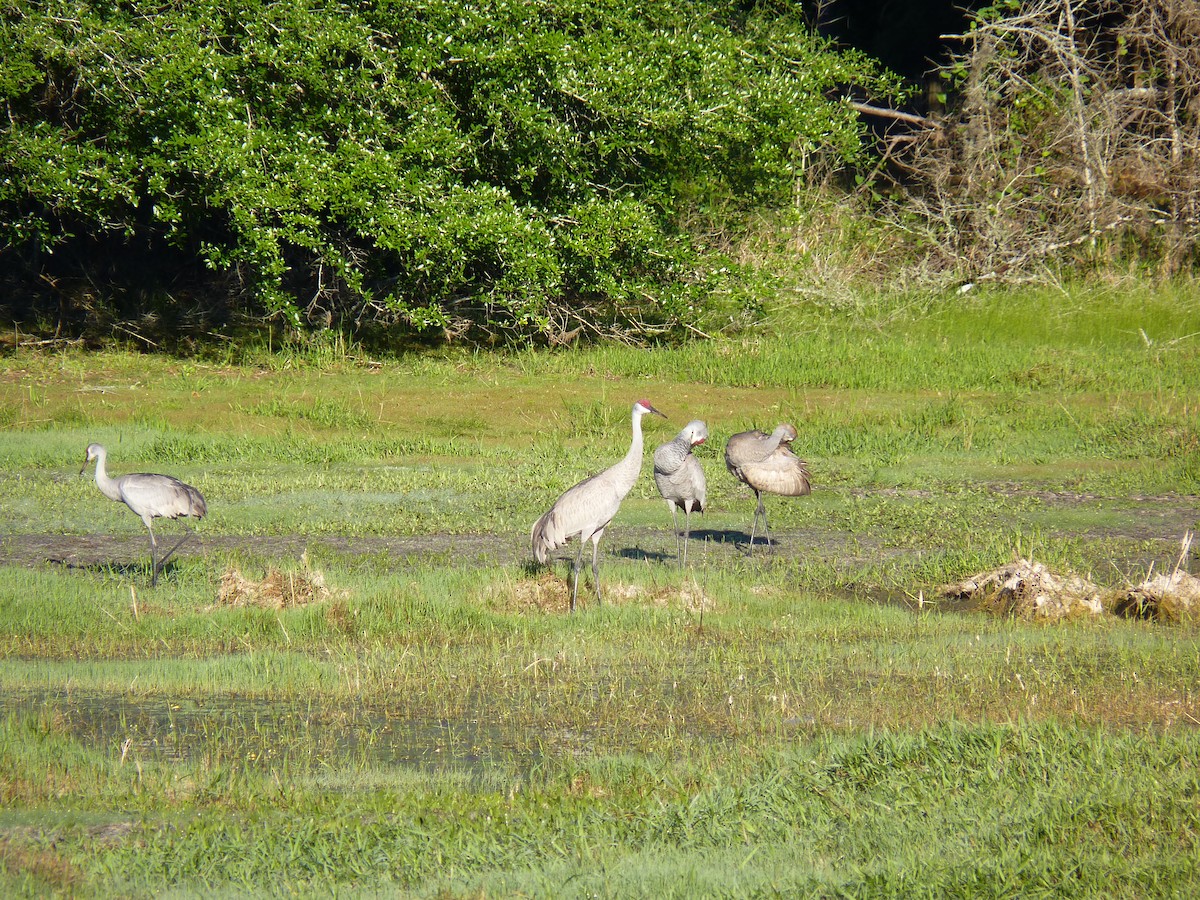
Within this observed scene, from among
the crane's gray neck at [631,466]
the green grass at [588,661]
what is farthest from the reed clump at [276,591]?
the crane's gray neck at [631,466]

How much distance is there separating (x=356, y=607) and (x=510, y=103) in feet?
34.6

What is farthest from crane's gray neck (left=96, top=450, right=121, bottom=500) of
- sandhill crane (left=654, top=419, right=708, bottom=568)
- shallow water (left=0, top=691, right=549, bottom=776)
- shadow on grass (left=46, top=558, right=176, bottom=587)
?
sandhill crane (left=654, top=419, right=708, bottom=568)

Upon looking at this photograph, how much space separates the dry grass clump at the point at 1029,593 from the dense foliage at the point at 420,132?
987 cm

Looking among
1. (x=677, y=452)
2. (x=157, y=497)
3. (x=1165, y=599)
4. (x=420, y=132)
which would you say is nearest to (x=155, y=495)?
(x=157, y=497)

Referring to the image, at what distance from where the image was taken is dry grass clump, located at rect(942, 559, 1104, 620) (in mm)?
8797

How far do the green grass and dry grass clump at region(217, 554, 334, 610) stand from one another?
0.21 metres

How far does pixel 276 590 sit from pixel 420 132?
390 inches

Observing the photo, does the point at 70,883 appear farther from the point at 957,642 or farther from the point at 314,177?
the point at 314,177

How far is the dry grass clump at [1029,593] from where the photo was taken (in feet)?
28.9

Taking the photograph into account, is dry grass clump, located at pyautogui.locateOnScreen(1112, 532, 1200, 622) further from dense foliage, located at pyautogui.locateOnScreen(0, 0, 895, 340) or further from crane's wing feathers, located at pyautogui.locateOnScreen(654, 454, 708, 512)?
dense foliage, located at pyautogui.locateOnScreen(0, 0, 895, 340)

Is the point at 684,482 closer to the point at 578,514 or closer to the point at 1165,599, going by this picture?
the point at 578,514

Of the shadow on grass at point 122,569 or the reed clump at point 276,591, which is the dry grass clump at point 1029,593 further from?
the shadow on grass at point 122,569

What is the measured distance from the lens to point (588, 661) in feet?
25.5

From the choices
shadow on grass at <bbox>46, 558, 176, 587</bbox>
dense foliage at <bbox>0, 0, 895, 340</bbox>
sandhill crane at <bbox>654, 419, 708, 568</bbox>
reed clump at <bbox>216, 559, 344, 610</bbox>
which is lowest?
shadow on grass at <bbox>46, 558, 176, 587</bbox>
